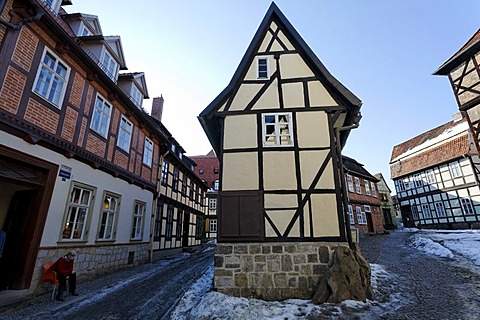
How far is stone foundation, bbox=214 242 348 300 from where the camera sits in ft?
19.5

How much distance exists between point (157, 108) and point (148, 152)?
24.9ft

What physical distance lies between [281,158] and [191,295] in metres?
A: 4.43

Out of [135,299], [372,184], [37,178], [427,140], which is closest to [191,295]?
[135,299]

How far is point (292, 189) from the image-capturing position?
677cm

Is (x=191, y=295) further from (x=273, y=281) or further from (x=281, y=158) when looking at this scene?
(x=281, y=158)

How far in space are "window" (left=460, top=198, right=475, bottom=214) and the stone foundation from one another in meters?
22.1

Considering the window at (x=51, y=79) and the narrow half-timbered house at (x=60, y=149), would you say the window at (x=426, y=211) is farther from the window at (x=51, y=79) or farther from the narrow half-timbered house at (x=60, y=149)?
the window at (x=51, y=79)

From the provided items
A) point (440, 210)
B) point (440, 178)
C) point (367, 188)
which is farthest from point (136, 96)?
point (440, 210)

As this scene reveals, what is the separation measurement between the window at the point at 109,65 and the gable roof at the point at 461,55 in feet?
63.0

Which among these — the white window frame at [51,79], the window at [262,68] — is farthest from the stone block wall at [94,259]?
the window at [262,68]

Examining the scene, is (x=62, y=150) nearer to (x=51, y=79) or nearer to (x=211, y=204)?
(x=51, y=79)

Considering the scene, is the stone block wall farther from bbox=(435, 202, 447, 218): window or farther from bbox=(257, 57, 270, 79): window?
bbox=(435, 202, 447, 218): window

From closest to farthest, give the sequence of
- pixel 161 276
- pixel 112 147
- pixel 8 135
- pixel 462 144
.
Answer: pixel 8 135, pixel 161 276, pixel 112 147, pixel 462 144

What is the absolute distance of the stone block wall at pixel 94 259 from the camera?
21.2ft
